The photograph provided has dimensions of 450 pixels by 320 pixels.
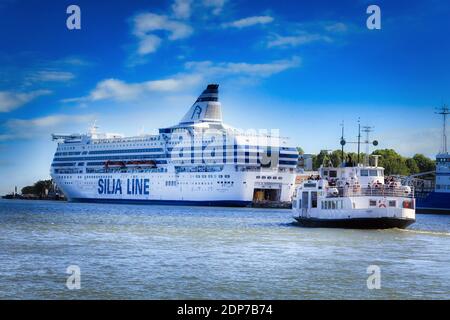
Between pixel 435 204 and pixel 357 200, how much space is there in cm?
5126

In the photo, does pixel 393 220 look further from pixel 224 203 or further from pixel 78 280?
pixel 224 203

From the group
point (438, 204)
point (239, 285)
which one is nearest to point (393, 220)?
point (239, 285)

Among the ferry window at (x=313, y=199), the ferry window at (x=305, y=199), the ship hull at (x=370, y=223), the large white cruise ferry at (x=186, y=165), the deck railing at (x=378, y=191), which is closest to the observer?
the ship hull at (x=370, y=223)

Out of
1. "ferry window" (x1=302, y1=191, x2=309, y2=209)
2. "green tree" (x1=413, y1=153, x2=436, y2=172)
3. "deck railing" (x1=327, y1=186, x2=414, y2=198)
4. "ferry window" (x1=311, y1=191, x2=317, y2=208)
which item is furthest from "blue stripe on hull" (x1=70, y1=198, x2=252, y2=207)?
"green tree" (x1=413, y1=153, x2=436, y2=172)

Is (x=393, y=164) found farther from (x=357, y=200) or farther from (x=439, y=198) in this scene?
(x=357, y=200)

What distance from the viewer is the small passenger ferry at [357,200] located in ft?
152

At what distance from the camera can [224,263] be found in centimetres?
3020

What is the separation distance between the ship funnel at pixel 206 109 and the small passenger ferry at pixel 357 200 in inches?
2824

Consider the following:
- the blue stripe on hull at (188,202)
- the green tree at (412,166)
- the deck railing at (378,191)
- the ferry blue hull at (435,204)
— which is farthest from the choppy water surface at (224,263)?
the green tree at (412,166)

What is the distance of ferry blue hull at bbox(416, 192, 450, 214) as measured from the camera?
308 feet

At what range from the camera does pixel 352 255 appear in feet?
110

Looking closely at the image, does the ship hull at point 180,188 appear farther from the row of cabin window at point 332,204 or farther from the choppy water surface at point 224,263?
the choppy water surface at point 224,263

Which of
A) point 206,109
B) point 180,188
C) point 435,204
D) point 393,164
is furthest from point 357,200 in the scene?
point 393,164
